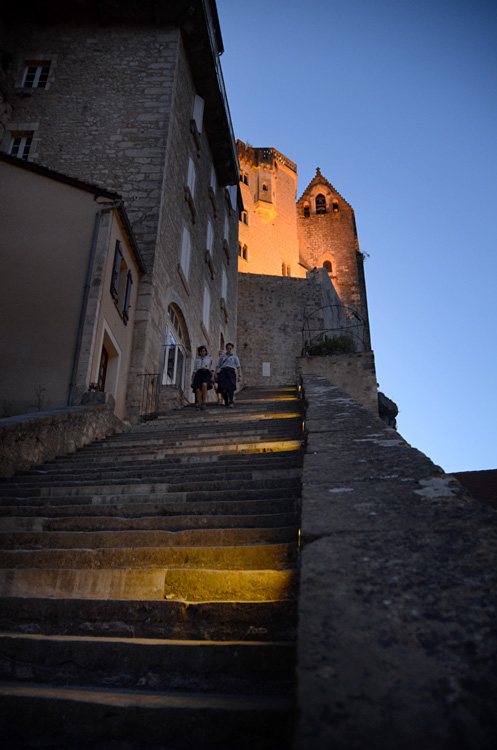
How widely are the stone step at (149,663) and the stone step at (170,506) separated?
3.86 ft

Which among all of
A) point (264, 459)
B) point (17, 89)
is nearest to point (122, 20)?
point (17, 89)

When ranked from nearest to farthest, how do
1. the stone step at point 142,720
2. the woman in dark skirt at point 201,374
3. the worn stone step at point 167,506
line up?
the stone step at point 142,720 < the worn stone step at point 167,506 < the woman in dark skirt at point 201,374

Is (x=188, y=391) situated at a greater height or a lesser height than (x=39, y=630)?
greater

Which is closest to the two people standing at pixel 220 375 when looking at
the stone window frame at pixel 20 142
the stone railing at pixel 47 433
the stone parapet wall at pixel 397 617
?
the stone railing at pixel 47 433

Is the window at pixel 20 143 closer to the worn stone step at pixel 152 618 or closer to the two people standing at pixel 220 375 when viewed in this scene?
the two people standing at pixel 220 375

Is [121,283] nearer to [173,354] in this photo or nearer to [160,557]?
[173,354]

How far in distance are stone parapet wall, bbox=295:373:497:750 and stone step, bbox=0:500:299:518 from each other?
87 cm

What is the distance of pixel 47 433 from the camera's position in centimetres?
566

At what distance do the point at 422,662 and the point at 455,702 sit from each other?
0.13 meters

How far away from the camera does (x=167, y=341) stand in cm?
1300

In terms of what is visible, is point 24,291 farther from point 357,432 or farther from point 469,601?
point 469,601

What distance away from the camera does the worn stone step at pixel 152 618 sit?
2.18 m

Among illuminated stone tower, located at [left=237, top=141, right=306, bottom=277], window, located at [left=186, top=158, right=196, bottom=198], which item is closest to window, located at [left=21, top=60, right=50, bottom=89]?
window, located at [left=186, top=158, right=196, bottom=198]

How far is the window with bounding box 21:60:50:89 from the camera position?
14.1 meters
